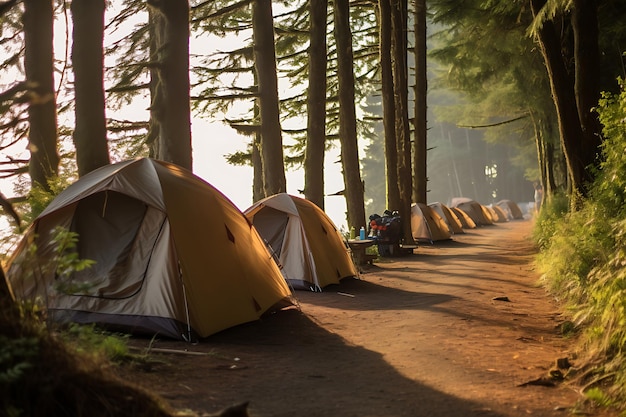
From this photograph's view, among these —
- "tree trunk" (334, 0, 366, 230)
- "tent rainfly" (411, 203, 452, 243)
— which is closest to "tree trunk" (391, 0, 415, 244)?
"tree trunk" (334, 0, 366, 230)

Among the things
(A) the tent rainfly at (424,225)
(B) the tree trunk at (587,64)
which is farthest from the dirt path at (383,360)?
(A) the tent rainfly at (424,225)

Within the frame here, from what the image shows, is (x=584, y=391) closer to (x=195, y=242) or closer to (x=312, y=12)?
(x=195, y=242)

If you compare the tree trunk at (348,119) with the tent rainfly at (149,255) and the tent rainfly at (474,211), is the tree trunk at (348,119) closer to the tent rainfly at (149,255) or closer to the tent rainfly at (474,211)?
the tent rainfly at (149,255)

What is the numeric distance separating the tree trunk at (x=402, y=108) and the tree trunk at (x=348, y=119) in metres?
2.58

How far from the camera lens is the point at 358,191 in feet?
62.1

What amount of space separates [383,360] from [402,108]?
56.1 ft

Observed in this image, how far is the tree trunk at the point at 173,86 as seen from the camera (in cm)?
997

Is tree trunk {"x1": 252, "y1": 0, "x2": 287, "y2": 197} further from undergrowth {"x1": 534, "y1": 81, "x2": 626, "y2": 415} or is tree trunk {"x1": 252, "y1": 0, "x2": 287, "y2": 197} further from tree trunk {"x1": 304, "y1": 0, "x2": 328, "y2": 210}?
undergrowth {"x1": 534, "y1": 81, "x2": 626, "y2": 415}

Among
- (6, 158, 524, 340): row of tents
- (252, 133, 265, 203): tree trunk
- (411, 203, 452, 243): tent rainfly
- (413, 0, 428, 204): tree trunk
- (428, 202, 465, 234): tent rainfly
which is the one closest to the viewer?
(6, 158, 524, 340): row of tents

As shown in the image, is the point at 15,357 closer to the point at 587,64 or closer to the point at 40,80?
the point at 40,80

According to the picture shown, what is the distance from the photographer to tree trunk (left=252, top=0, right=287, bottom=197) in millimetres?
15602

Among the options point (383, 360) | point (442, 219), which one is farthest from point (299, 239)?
point (442, 219)

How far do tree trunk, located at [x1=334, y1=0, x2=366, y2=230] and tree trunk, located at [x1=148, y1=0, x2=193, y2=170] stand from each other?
896 centimetres

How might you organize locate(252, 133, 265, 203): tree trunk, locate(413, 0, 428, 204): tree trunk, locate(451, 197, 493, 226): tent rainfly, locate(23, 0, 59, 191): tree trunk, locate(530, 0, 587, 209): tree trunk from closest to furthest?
locate(23, 0, 59, 191): tree trunk
locate(530, 0, 587, 209): tree trunk
locate(252, 133, 265, 203): tree trunk
locate(413, 0, 428, 204): tree trunk
locate(451, 197, 493, 226): tent rainfly
